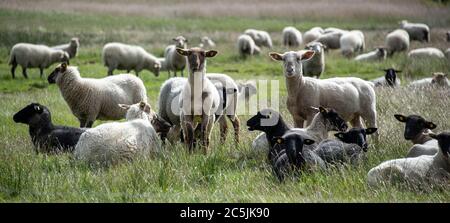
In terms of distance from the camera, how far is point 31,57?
2319 cm

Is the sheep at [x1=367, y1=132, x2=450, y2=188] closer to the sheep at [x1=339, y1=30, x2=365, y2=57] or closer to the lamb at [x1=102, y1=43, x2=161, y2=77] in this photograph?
the lamb at [x1=102, y1=43, x2=161, y2=77]

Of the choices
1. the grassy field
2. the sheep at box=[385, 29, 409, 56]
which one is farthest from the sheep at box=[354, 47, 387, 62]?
the sheep at box=[385, 29, 409, 56]

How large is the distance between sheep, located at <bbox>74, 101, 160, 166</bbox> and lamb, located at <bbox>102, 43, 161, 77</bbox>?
14.5 meters

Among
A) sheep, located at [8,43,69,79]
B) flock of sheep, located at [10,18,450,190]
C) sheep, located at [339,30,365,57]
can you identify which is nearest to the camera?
flock of sheep, located at [10,18,450,190]

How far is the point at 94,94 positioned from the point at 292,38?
23.7 metres

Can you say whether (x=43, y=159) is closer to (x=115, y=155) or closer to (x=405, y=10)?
(x=115, y=155)

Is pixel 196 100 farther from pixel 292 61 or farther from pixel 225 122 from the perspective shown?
pixel 292 61

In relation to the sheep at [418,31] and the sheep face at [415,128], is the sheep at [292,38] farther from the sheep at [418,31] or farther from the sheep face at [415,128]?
Answer: the sheep face at [415,128]

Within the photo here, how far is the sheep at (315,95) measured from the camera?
9.97 metres

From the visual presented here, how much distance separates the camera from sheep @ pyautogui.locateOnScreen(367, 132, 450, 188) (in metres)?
7.10

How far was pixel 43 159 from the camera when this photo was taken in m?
8.76

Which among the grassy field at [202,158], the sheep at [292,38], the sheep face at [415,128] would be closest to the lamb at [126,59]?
the grassy field at [202,158]

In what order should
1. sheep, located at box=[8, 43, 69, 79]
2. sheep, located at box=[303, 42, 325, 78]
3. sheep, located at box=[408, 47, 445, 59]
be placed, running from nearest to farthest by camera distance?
sheep, located at box=[303, 42, 325, 78] → sheep, located at box=[8, 43, 69, 79] → sheep, located at box=[408, 47, 445, 59]

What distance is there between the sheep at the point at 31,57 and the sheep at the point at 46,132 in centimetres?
1268
